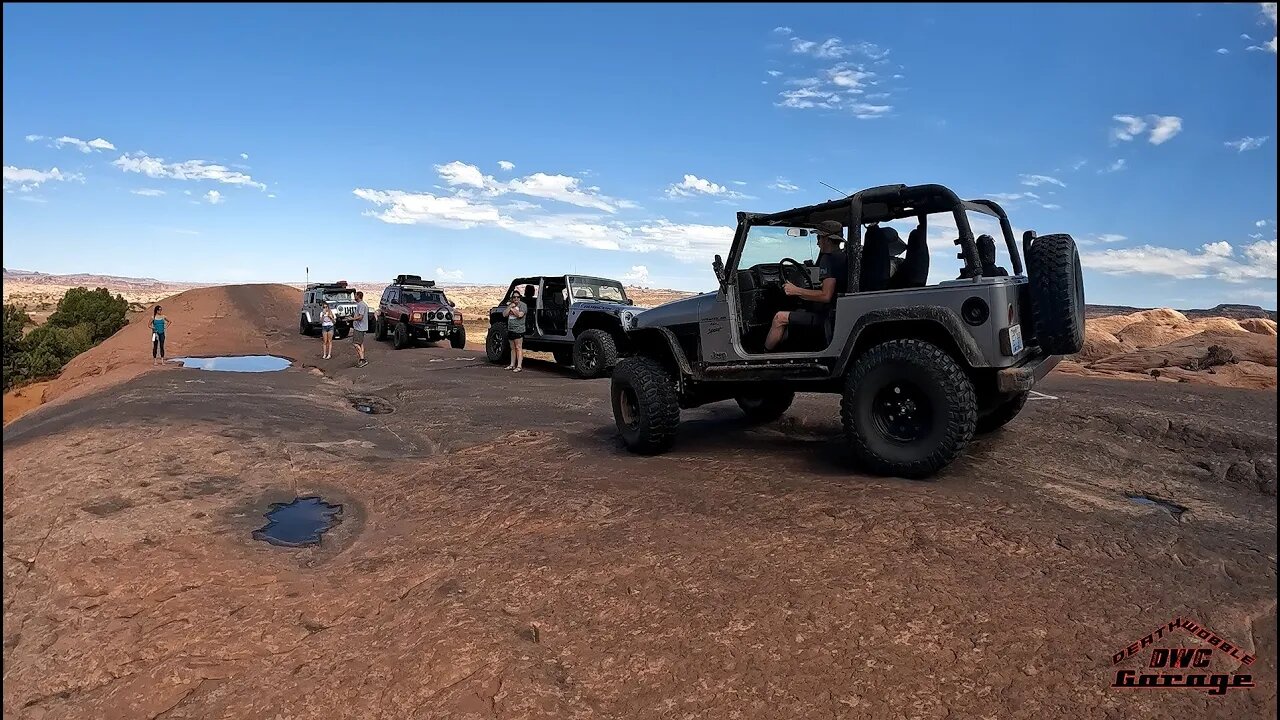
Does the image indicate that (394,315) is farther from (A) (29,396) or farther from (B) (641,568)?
(B) (641,568)

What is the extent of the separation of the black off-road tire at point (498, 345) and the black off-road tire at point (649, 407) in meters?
9.90

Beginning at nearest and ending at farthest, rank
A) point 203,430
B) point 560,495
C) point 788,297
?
point 560,495
point 788,297
point 203,430

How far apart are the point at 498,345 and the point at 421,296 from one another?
20.0 feet

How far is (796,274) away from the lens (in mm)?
6184

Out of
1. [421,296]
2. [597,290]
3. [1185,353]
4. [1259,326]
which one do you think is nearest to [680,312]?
[597,290]

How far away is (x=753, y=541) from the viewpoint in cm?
415

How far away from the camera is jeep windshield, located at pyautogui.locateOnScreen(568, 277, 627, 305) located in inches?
585

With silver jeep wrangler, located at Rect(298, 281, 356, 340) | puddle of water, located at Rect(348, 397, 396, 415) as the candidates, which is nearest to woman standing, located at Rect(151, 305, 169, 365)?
silver jeep wrangler, located at Rect(298, 281, 356, 340)

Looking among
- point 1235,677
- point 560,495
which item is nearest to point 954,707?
point 1235,677

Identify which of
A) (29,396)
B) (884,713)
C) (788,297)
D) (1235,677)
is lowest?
(29,396)

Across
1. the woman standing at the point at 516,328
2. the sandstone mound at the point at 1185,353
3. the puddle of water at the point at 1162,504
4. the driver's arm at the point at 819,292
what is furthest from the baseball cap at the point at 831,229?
the woman standing at the point at 516,328

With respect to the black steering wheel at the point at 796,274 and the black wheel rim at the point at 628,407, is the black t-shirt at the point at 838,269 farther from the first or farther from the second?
the black wheel rim at the point at 628,407

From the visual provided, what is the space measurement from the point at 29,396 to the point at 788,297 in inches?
882

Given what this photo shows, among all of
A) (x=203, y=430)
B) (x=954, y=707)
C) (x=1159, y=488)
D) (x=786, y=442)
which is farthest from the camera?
(x=203, y=430)
